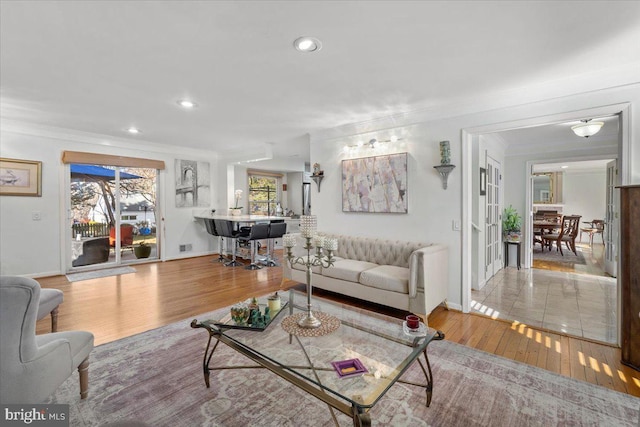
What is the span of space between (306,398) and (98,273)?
16.2 ft

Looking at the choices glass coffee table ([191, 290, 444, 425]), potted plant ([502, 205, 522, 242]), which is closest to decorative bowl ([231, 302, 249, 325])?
glass coffee table ([191, 290, 444, 425])

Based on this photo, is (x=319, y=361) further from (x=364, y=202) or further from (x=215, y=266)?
(x=215, y=266)

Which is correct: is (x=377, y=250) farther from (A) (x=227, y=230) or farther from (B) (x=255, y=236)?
(A) (x=227, y=230)

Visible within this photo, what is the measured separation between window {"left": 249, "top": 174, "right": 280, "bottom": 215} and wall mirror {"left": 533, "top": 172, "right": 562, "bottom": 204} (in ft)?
27.6

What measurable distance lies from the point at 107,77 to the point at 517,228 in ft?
21.3

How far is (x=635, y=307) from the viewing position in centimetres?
221

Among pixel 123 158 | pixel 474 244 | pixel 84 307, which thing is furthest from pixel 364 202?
pixel 123 158

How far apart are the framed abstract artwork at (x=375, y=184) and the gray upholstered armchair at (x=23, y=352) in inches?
137

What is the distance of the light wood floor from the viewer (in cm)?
230

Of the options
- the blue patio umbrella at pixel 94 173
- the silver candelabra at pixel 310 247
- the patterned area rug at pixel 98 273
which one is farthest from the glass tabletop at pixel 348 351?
the blue patio umbrella at pixel 94 173

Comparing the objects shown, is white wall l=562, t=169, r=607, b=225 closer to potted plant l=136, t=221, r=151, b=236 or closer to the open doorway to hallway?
the open doorway to hallway

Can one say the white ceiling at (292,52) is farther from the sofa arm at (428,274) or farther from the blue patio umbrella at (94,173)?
the sofa arm at (428,274)

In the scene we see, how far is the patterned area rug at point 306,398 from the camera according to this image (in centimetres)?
169

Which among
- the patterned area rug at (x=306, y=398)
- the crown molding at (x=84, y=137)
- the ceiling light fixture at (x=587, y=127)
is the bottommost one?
the patterned area rug at (x=306, y=398)
